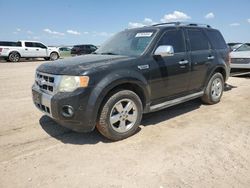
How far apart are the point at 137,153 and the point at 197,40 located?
326cm

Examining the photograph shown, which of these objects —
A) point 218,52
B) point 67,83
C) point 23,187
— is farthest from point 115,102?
point 218,52

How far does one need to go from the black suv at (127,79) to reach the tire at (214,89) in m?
0.03

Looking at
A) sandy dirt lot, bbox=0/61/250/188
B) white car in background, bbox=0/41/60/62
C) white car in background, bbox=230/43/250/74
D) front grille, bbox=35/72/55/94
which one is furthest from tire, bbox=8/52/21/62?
front grille, bbox=35/72/55/94

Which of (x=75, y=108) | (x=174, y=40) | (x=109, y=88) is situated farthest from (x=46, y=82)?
(x=174, y=40)

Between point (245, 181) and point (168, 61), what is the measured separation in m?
2.54

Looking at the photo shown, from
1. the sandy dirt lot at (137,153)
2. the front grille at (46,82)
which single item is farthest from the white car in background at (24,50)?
the front grille at (46,82)

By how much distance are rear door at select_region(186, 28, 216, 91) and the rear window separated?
24cm

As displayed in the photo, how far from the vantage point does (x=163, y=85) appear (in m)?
4.80

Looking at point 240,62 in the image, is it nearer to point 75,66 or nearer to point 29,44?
point 75,66

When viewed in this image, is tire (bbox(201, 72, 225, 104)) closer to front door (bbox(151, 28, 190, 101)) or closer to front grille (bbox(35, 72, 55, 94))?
front door (bbox(151, 28, 190, 101))

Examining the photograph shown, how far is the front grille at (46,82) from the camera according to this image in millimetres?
3978

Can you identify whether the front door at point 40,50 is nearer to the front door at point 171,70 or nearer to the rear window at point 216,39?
the rear window at point 216,39

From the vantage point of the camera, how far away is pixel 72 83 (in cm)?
377

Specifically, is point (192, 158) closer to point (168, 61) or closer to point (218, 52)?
point (168, 61)
